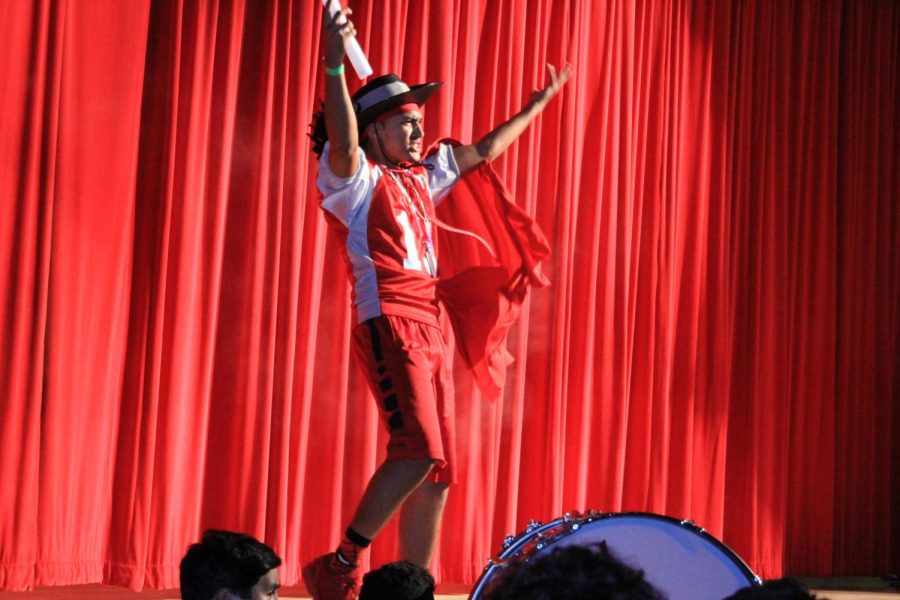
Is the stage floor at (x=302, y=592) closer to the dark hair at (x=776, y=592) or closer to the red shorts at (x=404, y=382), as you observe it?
the red shorts at (x=404, y=382)

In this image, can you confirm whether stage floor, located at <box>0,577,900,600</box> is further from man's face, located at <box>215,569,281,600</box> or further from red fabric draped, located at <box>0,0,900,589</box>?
man's face, located at <box>215,569,281,600</box>

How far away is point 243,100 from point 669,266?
5.86 feet

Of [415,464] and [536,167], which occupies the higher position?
[536,167]

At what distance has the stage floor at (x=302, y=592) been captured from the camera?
336 cm

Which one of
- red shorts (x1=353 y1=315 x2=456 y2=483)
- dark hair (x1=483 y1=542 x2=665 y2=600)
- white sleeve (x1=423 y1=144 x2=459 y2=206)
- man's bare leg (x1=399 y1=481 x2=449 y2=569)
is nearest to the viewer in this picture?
dark hair (x1=483 y1=542 x2=665 y2=600)

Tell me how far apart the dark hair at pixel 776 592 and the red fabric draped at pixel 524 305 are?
247 centimetres

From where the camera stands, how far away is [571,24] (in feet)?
14.1

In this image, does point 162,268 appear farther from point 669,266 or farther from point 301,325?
point 669,266

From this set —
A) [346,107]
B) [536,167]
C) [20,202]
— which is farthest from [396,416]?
[536,167]

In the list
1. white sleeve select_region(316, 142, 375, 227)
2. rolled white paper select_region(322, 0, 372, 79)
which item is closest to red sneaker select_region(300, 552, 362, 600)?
white sleeve select_region(316, 142, 375, 227)

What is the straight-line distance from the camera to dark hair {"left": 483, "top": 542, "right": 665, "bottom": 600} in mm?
1128

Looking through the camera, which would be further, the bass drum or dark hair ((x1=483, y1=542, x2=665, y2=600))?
the bass drum

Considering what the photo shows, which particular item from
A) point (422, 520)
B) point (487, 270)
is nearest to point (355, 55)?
point (487, 270)

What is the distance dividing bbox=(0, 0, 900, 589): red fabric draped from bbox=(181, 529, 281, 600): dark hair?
1478 millimetres
